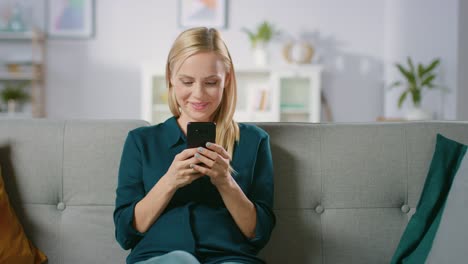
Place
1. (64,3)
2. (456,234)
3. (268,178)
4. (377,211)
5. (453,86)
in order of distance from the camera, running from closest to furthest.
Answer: (456,234) < (268,178) < (377,211) < (453,86) < (64,3)

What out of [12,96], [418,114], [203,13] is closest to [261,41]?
[203,13]

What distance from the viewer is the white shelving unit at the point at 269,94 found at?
461 cm

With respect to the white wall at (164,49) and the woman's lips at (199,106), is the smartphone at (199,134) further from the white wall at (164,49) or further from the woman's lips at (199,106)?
the white wall at (164,49)

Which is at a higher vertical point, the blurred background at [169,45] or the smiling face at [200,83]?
the blurred background at [169,45]

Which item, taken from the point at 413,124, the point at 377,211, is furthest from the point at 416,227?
the point at 413,124

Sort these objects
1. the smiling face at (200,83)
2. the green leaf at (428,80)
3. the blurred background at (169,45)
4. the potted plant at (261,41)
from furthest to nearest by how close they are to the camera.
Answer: the blurred background at (169,45) → the potted plant at (261,41) → the green leaf at (428,80) → the smiling face at (200,83)

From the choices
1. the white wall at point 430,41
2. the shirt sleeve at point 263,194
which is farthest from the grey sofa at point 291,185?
the white wall at point 430,41

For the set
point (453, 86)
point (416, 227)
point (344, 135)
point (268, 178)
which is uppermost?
point (453, 86)

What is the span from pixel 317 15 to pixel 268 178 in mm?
3868

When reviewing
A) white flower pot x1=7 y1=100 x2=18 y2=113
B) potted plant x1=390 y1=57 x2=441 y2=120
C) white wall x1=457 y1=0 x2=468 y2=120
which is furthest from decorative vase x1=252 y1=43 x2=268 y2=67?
white flower pot x1=7 y1=100 x2=18 y2=113

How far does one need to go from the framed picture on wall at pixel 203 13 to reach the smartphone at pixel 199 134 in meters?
3.87

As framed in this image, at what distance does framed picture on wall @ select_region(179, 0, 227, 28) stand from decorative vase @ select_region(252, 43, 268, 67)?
1.37ft

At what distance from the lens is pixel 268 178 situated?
1337 mm

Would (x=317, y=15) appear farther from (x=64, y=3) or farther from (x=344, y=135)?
(x=344, y=135)
